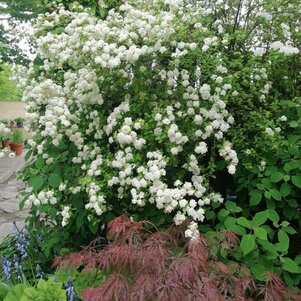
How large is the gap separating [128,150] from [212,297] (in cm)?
131

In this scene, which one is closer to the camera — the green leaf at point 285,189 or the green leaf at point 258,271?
the green leaf at point 258,271

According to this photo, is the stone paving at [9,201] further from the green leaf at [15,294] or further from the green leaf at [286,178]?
the green leaf at [286,178]

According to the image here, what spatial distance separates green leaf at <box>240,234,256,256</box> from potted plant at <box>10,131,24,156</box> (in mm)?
14754

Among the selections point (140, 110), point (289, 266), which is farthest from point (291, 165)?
point (140, 110)

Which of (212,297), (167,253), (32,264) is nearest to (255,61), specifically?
(167,253)

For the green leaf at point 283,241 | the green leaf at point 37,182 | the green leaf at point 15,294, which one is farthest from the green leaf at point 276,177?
the green leaf at point 15,294

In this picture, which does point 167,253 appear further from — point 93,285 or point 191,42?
point 191,42

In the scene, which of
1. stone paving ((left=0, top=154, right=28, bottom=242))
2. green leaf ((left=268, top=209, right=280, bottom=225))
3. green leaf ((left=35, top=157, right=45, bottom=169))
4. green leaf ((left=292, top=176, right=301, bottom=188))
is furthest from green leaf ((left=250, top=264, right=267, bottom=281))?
stone paving ((left=0, top=154, right=28, bottom=242))

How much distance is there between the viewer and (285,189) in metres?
3.15

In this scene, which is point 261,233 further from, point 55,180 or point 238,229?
point 55,180

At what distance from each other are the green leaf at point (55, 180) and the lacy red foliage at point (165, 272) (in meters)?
0.71

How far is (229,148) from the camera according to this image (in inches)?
121

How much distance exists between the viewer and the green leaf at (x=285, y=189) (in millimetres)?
3129

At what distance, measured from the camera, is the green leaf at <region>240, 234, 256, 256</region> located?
278 centimetres
